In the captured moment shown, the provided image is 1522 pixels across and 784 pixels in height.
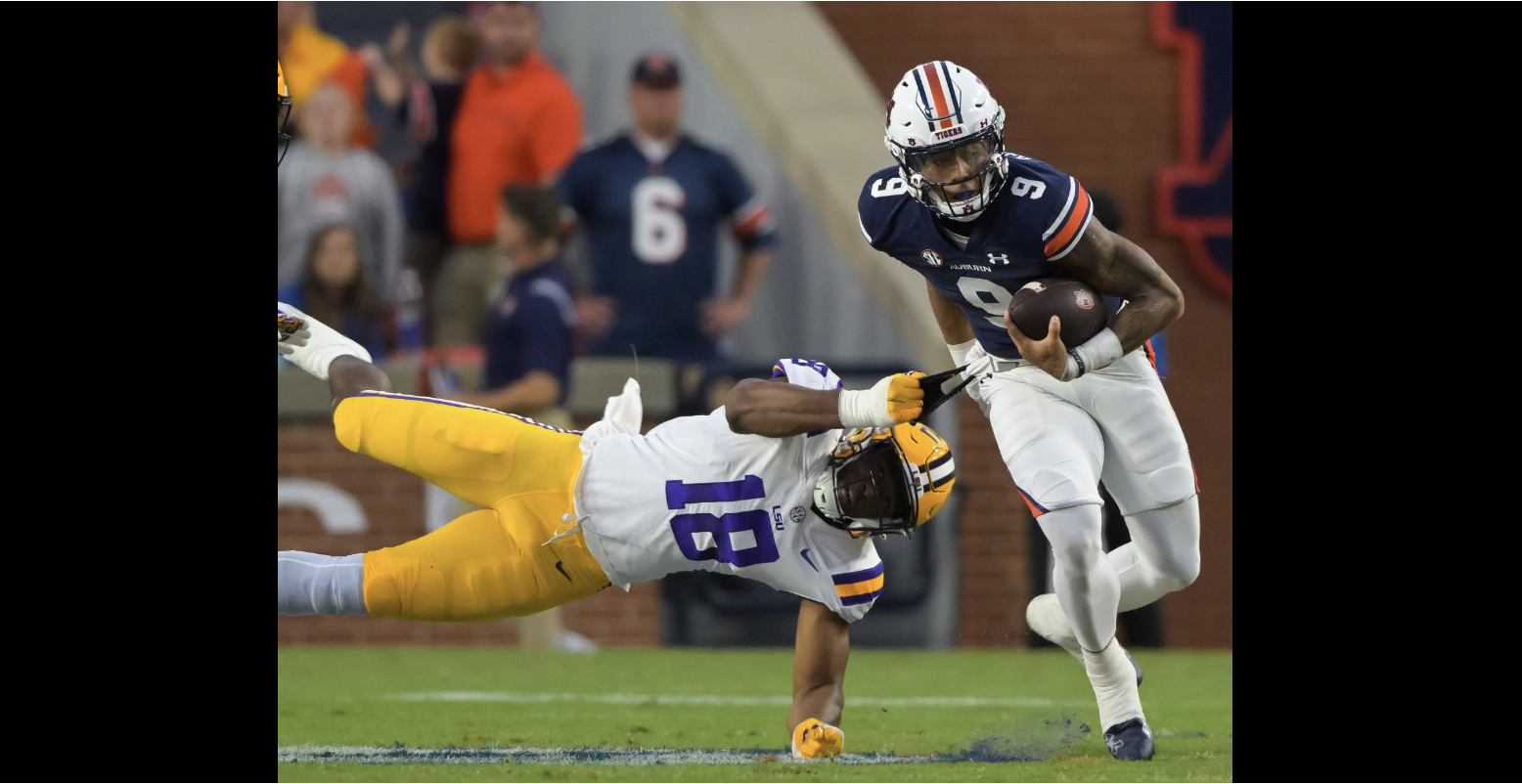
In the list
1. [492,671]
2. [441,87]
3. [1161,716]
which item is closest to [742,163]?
[441,87]

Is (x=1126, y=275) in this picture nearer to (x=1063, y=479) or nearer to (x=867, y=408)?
(x=1063, y=479)

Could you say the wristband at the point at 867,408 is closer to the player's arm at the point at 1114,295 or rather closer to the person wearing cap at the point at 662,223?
the player's arm at the point at 1114,295

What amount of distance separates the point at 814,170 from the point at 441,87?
1.97 metres

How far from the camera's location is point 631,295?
8.34 m

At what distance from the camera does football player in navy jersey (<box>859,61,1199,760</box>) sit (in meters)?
4.30

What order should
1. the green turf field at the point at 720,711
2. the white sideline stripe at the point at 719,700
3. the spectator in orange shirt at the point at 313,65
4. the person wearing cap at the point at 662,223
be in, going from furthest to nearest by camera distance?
the spectator in orange shirt at the point at 313,65
the person wearing cap at the point at 662,223
the white sideline stripe at the point at 719,700
the green turf field at the point at 720,711

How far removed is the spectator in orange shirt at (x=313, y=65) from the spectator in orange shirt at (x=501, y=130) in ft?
2.23

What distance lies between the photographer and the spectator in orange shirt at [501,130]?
8.52m

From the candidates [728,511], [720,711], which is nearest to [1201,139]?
[720,711]

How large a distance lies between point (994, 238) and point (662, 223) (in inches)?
159

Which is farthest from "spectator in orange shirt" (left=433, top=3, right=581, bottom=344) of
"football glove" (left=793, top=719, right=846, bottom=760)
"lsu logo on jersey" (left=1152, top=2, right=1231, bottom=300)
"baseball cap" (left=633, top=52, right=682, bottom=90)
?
"football glove" (left=793, top=719, right=846, bottom=760)

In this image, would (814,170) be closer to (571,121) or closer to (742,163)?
(742,163)

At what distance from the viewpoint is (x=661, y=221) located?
830 centimetres

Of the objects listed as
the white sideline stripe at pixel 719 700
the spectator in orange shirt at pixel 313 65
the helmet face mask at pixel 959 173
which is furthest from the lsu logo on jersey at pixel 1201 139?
the helmet face mask at pixel 959 173
